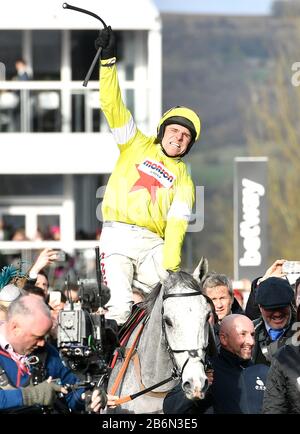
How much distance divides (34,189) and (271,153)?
928 inches

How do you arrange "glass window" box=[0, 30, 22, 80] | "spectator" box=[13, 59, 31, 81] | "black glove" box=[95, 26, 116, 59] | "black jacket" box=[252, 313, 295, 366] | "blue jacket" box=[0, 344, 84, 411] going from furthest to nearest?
"glass window" box=[0, 30, 22, 80] → "spectator" box=[13, 59, 31, 81] → "black jacket" box=[252, 313, 295, 366] → "black glove" box=[95, 26, 116, 59] → "blue jacket" box=[0, 344, 84, 411]

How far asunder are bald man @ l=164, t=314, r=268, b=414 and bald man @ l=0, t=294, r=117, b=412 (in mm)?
795

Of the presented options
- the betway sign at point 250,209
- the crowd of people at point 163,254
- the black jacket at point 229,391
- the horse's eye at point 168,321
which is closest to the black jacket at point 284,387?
the crowd of people at point 163,254

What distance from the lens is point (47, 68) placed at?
27281 mm

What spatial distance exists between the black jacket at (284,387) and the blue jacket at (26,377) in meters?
0.99

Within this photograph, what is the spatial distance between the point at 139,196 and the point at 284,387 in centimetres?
196

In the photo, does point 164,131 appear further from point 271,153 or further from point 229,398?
point 271,153

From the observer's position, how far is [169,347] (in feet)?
24.7

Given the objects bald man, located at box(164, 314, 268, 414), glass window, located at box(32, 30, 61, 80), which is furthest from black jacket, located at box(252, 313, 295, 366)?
glass window, located at box(32, 30, 61, 80)

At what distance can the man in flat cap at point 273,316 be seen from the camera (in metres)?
8.70

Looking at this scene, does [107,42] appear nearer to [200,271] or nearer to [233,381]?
[200,271]

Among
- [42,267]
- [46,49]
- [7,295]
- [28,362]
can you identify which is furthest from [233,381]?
[46,49]

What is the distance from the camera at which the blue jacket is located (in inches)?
253

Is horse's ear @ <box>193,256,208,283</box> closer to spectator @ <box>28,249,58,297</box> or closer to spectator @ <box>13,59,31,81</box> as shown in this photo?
spectator @ <box>28,249,58,297</box>
